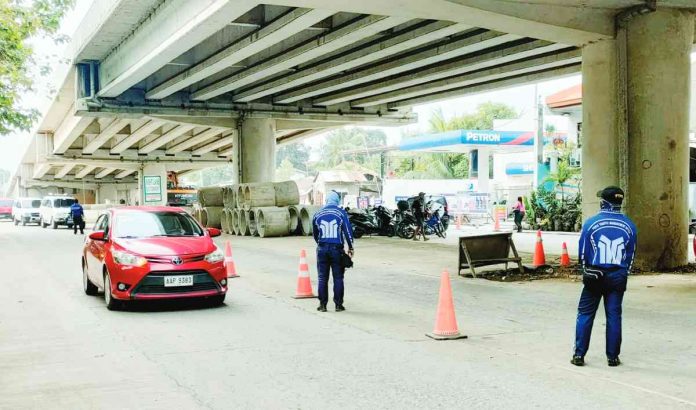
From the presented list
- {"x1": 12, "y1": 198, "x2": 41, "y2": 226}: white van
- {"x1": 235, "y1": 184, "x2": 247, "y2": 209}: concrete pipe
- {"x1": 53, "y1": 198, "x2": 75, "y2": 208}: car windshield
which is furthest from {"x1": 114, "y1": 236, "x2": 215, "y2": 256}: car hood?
{"x1": 12, "y1": 198, "x2": 41, "y2": 226}: white van

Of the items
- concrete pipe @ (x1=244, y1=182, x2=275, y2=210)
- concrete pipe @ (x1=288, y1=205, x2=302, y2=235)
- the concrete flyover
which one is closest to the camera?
the concrete flyover

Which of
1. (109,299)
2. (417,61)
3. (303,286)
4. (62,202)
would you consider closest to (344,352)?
(303,286)

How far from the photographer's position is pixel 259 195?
30.1 m

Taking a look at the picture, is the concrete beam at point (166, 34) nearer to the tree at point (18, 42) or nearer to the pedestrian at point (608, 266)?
the tree at point (18, 42)

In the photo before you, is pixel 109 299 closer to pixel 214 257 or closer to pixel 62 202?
pixel 214 257

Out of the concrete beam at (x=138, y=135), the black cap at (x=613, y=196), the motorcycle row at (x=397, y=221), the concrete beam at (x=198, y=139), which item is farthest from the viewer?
the concrete beam at (x=198, y=139)

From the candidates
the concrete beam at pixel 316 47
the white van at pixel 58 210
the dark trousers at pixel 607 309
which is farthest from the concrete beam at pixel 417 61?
the white van at pixel 58 210

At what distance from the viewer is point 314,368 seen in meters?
6.49

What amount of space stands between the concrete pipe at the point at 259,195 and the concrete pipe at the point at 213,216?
5562mm

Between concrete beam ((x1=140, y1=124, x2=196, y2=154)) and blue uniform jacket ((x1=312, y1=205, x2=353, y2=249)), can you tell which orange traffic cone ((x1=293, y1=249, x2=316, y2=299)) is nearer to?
blue uniform jacket ((x1=312, y1=205, x2=353, y2=249))

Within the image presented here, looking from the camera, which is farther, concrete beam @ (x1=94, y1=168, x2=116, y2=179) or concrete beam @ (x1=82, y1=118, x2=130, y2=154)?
concrete beam @ (x1=94, y1=168, x2=116, y2=179)

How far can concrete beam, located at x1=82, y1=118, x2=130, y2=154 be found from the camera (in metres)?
40.8

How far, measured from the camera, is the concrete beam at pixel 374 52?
62.8 feet

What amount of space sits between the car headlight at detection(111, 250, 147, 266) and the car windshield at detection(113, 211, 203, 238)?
691 mm
